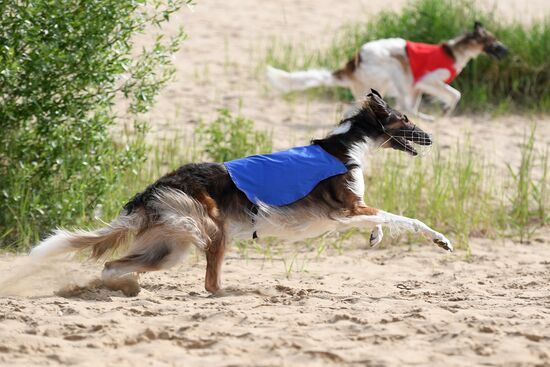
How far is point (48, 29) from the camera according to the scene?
24.9ft

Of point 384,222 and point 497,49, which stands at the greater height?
point 497,49

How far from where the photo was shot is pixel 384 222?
690 cm

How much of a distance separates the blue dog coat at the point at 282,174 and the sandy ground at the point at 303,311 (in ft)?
2.18

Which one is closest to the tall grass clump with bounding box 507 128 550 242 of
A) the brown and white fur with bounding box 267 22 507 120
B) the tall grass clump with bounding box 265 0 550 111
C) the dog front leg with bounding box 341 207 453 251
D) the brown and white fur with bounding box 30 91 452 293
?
the dog front leg with bounding box 341 207 453 251

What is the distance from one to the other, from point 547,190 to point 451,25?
14.6ft

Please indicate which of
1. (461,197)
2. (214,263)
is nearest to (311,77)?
(461,197)

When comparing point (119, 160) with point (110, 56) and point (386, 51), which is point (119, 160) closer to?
point (110, 56)

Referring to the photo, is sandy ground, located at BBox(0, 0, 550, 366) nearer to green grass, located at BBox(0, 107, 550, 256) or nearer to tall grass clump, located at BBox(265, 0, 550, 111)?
green grass, located at BBox(0, 107, 550, 256)

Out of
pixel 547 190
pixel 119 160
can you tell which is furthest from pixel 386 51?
pixel 119 160

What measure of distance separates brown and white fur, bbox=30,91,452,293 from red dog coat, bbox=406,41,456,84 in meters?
5.43

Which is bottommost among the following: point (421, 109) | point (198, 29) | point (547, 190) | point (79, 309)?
point (79, 309)

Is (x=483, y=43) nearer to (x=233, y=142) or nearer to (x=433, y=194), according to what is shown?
(x=433, y=194)

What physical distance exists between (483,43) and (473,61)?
0.67m

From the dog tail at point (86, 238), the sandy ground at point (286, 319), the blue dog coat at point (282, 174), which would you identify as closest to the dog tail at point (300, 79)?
the sandy ground at point (286, 319)
